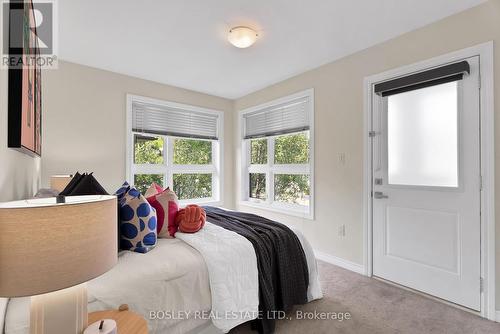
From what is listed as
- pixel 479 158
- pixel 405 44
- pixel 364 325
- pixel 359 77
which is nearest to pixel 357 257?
pixel 364 325

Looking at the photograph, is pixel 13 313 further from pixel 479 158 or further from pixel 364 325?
pixel 479 158

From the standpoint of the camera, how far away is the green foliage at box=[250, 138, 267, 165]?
167 inches

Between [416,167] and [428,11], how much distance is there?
1.35 meters

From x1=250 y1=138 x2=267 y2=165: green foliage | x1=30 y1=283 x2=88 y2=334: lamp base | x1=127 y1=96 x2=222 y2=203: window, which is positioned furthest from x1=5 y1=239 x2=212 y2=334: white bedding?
x1=250 y1=138 x2=267 y2=165: green foliage

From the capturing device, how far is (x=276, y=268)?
6.16 ft

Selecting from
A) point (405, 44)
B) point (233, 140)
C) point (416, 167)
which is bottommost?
point (416, 167)

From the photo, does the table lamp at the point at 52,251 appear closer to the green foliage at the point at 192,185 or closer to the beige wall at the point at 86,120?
the beige wall at the point at 86,120

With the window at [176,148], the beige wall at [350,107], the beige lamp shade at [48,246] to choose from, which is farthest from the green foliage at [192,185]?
the beige lamp shade at [48,246]

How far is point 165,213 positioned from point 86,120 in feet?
7.01

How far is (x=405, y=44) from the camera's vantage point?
2.45 meters

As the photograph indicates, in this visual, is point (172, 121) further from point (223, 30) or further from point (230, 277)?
point (230, 277)

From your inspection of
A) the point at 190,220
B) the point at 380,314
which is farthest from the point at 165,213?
the point at 380,314

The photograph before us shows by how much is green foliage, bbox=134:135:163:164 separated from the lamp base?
3.09 meters

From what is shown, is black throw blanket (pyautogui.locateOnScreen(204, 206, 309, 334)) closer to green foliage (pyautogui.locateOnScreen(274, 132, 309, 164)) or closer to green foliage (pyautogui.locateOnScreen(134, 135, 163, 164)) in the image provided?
green foliage (pyautogui.locateOnScreen(274, 132, 309, 164))
